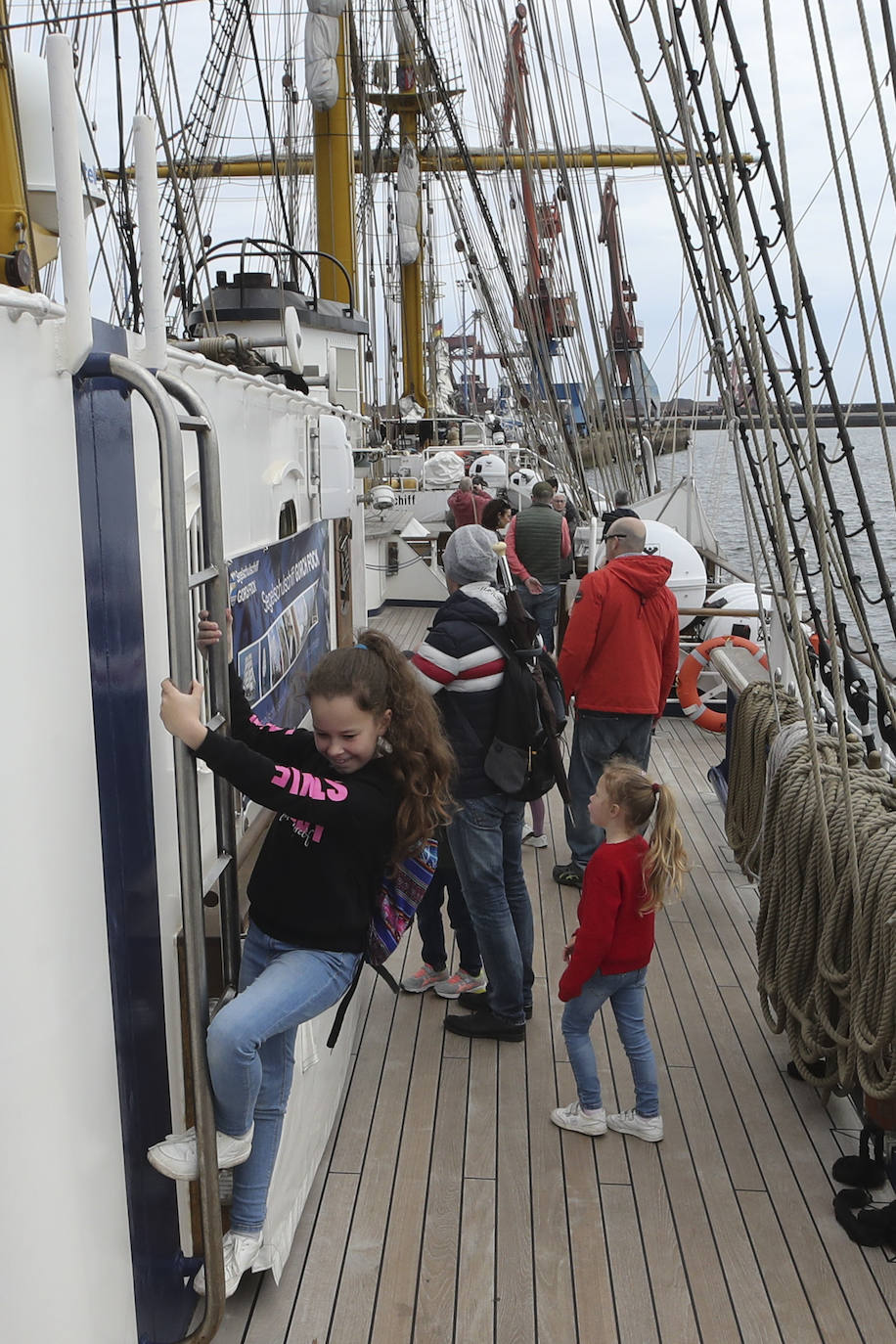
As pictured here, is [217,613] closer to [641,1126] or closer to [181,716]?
[181,716]

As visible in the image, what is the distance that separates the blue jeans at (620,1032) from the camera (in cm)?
316

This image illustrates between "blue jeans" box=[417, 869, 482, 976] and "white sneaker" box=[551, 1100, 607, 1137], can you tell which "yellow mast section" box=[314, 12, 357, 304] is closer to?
"blue jeans" box=[417, 869, 482, 976]

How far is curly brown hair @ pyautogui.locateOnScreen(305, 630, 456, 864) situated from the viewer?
2.22 m

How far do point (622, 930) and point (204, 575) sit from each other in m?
1.62

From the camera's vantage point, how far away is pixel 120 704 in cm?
189

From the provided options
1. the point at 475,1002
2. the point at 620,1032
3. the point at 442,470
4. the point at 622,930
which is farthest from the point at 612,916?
the point at 442,470

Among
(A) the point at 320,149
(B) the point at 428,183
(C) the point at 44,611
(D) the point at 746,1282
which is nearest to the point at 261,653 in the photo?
(C) the point at 44,611

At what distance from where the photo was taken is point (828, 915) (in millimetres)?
3084

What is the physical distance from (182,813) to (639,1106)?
75.4 inches

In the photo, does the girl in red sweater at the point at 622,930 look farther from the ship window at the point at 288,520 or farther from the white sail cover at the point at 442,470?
the white sail cover at the point at 442,470

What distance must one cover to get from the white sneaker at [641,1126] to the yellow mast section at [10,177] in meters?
2.64

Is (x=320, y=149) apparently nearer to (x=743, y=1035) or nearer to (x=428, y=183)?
(x=743, y=1035)

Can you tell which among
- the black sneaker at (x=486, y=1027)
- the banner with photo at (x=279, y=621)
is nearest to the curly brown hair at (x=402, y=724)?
the banner with photo at (x=279, y=621)

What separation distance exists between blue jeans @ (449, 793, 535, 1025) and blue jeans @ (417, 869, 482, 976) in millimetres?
255
